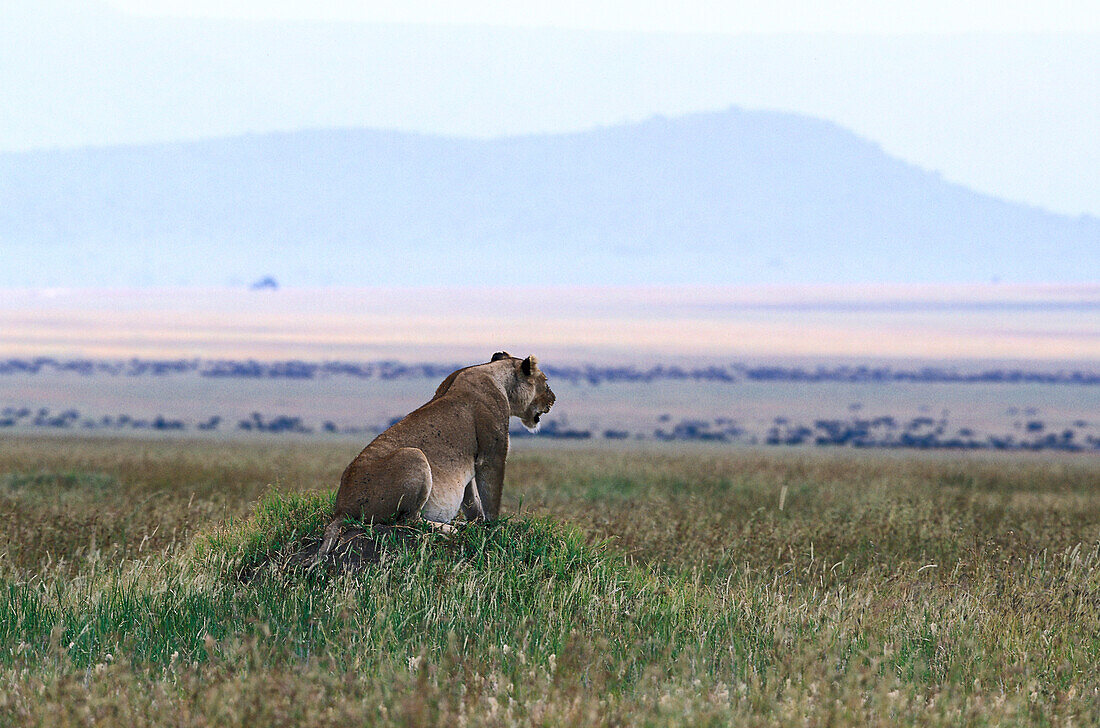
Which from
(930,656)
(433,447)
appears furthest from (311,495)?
(930,656)

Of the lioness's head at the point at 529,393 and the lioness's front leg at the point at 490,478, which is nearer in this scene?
the lioness's front leg at the point at 490,478

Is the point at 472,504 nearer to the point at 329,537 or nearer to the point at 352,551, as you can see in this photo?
the point at 352,551

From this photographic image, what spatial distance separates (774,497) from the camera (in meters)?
15.2

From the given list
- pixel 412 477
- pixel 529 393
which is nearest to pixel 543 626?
pixel 412 477

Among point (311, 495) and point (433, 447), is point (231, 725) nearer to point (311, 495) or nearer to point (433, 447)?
point (433, 447)

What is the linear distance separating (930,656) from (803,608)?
0.78 meters

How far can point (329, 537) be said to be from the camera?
750 cm

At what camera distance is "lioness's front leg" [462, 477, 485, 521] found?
26.0 feet

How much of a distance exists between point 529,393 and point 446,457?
2.96ft

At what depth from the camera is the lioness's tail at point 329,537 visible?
745 centimetres

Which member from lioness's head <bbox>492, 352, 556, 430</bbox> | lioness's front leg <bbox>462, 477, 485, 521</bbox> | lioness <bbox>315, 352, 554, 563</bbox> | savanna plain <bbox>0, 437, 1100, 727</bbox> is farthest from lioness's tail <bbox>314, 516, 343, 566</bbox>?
lioness's head <bbox>492, 352, 556, 430</bbox>

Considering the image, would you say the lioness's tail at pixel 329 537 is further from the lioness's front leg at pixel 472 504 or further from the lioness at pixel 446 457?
the lioness's front leg at pixel 472 504

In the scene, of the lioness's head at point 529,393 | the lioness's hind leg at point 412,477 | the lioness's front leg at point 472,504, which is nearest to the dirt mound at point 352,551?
the lioness's hind leg at point 412,477

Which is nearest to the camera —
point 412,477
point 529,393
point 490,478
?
point 412,477
